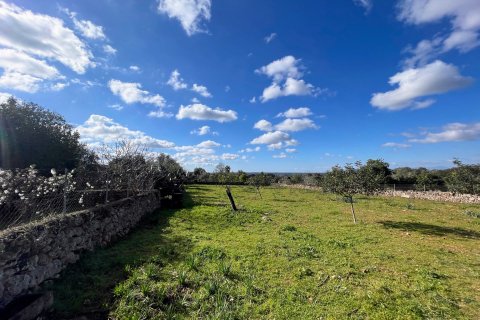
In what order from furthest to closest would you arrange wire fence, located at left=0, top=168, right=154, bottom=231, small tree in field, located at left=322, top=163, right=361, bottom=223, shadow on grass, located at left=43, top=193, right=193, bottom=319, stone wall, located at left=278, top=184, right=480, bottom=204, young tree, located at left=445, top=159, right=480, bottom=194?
stone wall, located at left=278, top=184, right=480, bottom=204 < young tree, located at left=445, top=159, right=480, bottom=194 < small tree in field, located at left=322, top=163, right=361, bottom=223 < wire fence, located at left=0, top=168, right=154, bottom=231 < shadow on grass, located at left=43, top=193, right=193, bottom=319

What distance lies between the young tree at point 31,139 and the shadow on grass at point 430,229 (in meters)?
22.7

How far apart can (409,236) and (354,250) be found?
14.0 feet

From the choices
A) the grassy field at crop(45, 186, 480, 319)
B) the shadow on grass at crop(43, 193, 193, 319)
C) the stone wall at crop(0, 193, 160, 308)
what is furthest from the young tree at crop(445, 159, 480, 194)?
the stone wall at crop(0, 193, 160, 308)

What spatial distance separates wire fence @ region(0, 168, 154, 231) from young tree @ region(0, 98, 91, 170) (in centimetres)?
1358

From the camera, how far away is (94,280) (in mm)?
6246

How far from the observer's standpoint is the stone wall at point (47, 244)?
15.7 ft

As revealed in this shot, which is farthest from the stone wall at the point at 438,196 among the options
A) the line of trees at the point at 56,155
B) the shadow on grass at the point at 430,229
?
the line of trees at the point at 56,155

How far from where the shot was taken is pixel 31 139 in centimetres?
1936

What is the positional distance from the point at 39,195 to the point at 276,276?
638 cm

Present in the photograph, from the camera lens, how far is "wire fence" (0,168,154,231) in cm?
575

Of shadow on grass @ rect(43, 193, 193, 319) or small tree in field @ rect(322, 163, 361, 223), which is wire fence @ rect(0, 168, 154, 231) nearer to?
shadow on grass @ rect(43, 193, 193, 319)

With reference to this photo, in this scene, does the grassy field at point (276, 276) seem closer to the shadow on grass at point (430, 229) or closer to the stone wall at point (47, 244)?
the shadow on grass at point (430, 229)

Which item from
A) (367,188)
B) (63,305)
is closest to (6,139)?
(63,305)

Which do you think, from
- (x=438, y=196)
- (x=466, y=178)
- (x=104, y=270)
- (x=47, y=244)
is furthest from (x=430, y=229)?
(x=438, y=196)
